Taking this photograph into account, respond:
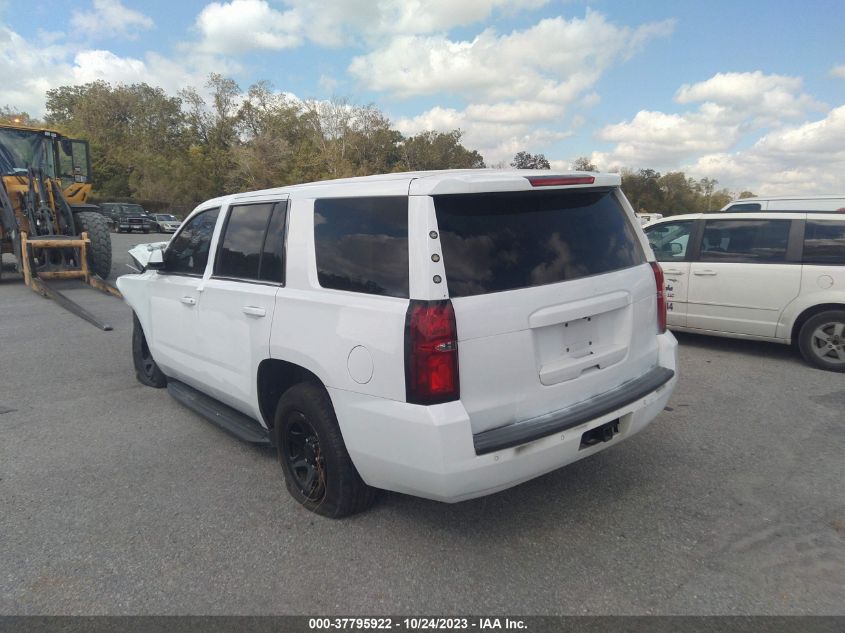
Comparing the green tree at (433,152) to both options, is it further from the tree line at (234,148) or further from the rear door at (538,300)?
the rear door at (538,300)

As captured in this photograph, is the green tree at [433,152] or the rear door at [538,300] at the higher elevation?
the green tree at [433,152]

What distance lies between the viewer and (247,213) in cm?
384

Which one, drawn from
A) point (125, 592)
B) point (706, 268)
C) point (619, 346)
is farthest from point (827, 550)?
point (706, 268)

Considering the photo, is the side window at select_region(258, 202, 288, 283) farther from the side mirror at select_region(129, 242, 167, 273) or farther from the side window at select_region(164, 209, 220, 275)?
the side mirror at select_region(129, 242, 167, 273)

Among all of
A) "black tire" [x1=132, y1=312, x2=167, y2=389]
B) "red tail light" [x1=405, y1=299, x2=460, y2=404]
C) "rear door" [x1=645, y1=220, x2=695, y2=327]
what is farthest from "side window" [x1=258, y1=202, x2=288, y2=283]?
"rear door" [x1=645, y1=220, x2=695, y2=327]

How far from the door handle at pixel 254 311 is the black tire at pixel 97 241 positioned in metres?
11.2

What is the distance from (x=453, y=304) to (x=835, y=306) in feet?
17.4

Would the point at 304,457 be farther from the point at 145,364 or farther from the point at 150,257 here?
the point at 145,364

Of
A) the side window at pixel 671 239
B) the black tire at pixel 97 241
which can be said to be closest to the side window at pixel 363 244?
the side window at pixel 671 239

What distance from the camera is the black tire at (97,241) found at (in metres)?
12.9

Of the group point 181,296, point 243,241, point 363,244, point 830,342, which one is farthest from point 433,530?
point 830,342

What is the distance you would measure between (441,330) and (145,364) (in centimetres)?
426

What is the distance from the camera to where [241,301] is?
142 inches
